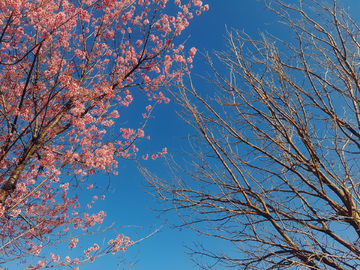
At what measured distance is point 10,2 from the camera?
310 centimetres

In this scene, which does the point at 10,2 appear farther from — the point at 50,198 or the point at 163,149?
the point at 163,149

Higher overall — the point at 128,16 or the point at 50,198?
the point at 128,16

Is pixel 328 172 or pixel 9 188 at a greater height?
pixel 9 188

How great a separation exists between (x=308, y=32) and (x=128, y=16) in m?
4.54

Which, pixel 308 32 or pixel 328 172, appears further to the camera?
pixel 308 32

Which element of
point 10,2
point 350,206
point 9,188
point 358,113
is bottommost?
point 350,206

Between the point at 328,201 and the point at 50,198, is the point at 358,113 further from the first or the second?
the point at 50,198

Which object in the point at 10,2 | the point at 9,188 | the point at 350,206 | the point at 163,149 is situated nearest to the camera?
the point at 350,206

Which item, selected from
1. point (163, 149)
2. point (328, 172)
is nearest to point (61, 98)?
point (163, 149)

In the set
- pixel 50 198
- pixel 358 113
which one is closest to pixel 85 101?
pixel 50 198

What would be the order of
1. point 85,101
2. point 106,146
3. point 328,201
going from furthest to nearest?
point 106,146 < point 85,101 < point 328,201

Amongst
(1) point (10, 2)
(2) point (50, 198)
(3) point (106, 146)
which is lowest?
(2) point (50, 198)

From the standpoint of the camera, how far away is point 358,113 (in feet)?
9.87

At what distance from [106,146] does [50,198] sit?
229 cm
